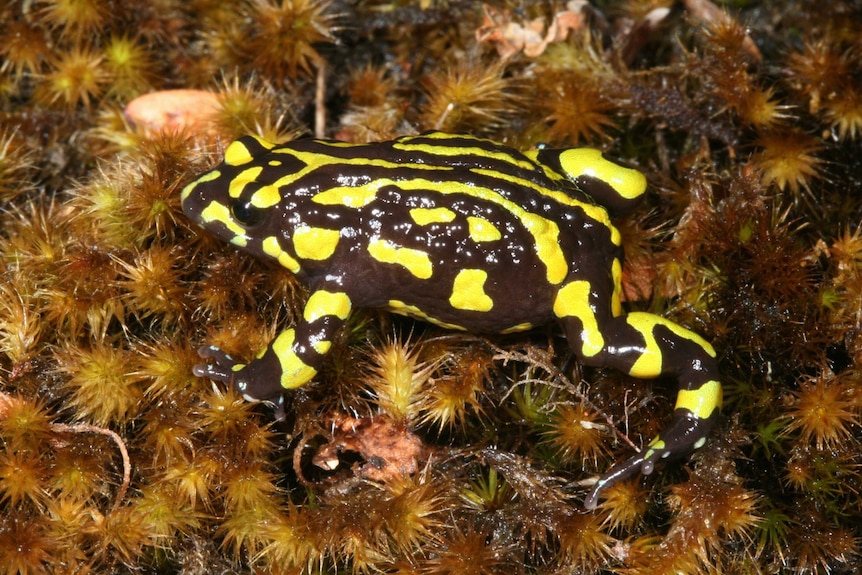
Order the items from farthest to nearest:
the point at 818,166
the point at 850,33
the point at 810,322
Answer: the point at 850,33
the point at 818,166
the point at 810,322

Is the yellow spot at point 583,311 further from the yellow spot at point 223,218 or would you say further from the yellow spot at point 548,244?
the yellow spot at point 223,218

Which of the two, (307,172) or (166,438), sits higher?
(307,172)

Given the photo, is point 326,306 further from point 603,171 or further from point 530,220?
point 603,171

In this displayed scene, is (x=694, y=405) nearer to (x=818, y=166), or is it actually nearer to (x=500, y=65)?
(x=818, y=166)

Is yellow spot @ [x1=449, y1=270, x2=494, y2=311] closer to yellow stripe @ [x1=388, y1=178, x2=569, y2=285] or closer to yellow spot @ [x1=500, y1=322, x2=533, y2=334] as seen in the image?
yellow spot @ [x1=500, y1=322, x2=533, y2=334]

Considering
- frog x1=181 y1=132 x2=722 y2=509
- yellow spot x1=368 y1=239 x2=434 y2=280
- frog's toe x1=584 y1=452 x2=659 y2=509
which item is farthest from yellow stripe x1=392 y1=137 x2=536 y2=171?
frog's toe x1=584 y1=452 x2=659 y2=509

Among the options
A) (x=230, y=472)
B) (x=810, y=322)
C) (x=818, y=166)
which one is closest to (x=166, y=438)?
(x=230, y=472)
